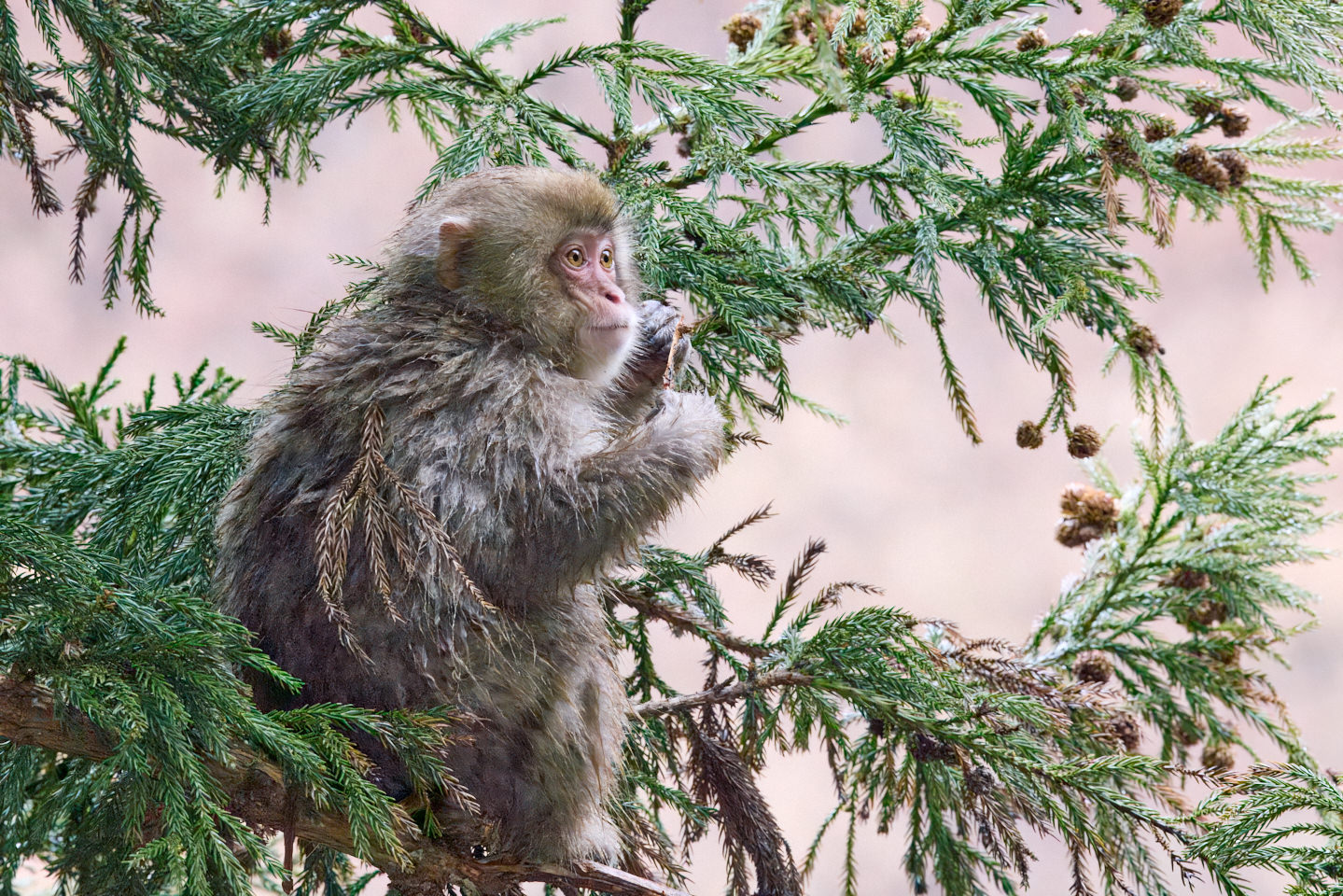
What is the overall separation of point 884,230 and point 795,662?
1072mm

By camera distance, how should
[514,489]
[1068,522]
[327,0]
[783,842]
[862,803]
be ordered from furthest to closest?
[1068,522] → [862,803] → [327,0] → [783,842] → [514,489]

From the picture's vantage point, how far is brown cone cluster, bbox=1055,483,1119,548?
12.8 ft

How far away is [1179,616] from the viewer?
11.7ft

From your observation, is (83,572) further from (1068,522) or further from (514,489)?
(1068,522)

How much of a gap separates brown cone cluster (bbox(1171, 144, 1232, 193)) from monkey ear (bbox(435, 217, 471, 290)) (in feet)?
5.55

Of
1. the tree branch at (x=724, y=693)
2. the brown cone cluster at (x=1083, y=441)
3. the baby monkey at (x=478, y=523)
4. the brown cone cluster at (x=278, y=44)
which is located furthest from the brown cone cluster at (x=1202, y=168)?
the brown cone cluster at (x=278, y=44)

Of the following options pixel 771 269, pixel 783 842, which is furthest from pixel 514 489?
pixel 783 842

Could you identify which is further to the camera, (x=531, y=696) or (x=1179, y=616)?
(x=1179, y=616)

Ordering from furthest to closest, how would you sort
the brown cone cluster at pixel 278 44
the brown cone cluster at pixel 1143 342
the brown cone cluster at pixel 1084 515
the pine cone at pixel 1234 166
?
the brown cone cluster at pixel 1084 515 < the brown cone cluster at pixel 278 44 < the pine cone at pixel 1234 166 < the brown cone cluster at pixel 1143 342

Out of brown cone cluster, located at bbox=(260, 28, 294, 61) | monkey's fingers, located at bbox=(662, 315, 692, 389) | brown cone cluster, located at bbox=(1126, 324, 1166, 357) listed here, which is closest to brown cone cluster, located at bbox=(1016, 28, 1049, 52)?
brown cone cluster, located at bbox=(1126, 324, 1166, 357)

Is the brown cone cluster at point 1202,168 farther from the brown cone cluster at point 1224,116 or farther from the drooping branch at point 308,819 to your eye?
the drooping branch at point 308,819

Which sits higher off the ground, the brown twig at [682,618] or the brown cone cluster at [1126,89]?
the brown cone cluster at [1126,89]

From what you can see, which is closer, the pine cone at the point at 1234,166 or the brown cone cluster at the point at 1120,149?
the brown cone cluster at the point at 1120,149

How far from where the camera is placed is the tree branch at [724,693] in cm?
258
